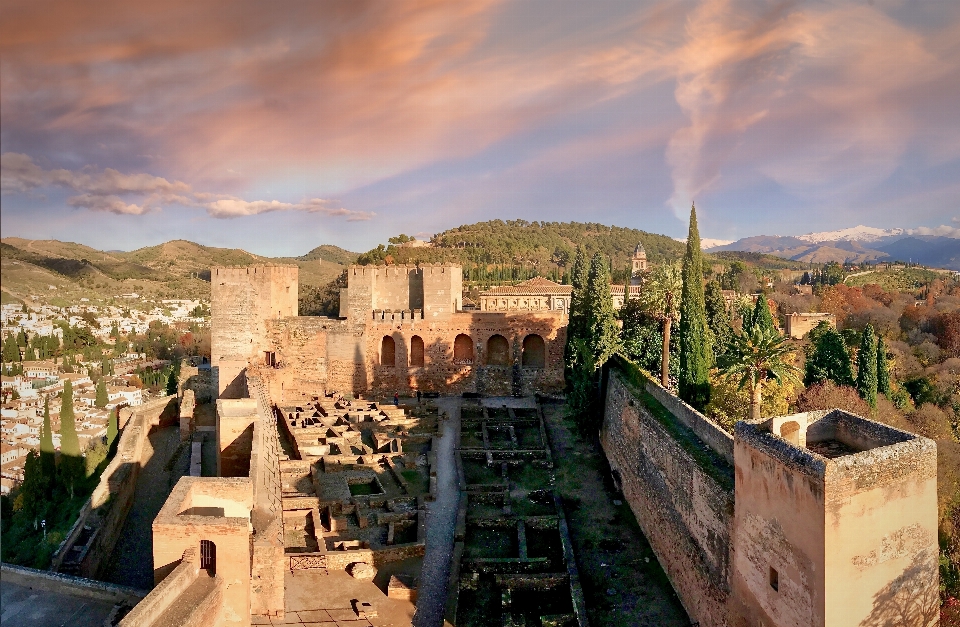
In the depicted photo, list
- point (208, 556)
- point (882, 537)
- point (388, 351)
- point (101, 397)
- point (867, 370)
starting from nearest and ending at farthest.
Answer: point (882, 537) < point (208, 556) < point (867, 370) < point (388, 351) < point (101, 397)

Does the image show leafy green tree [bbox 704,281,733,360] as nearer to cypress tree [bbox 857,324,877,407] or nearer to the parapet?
cypress tree [bbox 857,324,877,407]

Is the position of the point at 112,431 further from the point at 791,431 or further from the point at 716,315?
the point at 791,431

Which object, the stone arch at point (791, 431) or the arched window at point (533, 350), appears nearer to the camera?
Answer: the stone arch at point (791, 431)

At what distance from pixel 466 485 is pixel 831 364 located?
52.4 ft

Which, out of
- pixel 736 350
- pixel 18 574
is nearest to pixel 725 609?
pixel 736 350

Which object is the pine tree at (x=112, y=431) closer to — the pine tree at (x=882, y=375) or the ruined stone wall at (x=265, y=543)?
the ruined stone wall at (x=265, y=543)

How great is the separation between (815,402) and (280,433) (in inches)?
703

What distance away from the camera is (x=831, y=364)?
78.3 feet

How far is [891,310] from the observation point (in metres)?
35.0

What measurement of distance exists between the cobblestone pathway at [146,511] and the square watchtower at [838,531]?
14.4m

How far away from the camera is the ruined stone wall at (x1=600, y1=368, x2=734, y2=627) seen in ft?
34.2

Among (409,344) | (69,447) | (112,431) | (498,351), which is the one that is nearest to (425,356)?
(409,344)

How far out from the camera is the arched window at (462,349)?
26.1 m

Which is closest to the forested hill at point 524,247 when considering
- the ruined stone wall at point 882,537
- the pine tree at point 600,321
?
the pine tree at point 600,321
